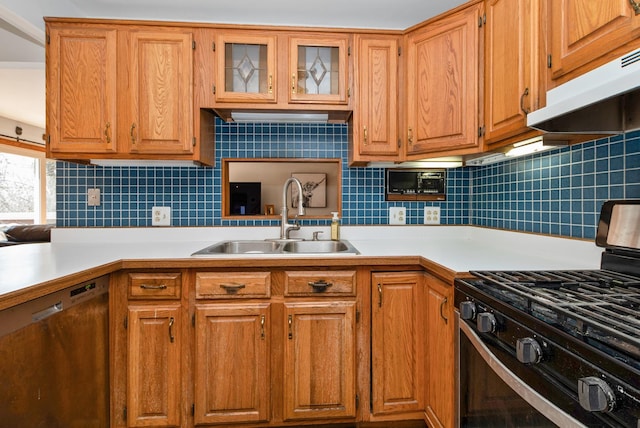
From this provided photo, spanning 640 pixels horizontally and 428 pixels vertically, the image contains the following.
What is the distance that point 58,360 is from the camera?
3.86 feet

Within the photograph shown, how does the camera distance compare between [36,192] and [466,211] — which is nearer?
[466,211]

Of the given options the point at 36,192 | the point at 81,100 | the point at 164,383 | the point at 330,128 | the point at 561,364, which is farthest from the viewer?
the point at 36,192

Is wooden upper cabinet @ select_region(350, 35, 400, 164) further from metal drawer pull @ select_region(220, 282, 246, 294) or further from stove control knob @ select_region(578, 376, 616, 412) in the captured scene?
stove control knob @ select_region(578, 376, 616, 412)

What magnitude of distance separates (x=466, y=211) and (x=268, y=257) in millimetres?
1454

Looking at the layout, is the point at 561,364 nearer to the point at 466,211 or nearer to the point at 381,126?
the point at 381,126

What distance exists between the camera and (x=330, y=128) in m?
2.17

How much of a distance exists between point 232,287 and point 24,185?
576 centimetres

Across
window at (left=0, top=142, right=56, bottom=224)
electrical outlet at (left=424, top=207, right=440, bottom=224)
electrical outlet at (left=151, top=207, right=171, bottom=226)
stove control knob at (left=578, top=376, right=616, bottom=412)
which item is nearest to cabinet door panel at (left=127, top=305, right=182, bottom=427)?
electrical outlet at (left=151, top=207, right=171, bottom=226)

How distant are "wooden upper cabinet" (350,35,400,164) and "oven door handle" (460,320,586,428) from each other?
3.64 ft

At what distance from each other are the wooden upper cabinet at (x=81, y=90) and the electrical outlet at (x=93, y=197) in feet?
1.27

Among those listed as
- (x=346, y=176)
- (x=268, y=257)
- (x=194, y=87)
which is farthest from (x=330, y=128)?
(x=268, y=257)

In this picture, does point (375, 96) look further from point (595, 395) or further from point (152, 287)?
point (595, 395)

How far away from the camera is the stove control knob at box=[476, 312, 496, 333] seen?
3.01 ft

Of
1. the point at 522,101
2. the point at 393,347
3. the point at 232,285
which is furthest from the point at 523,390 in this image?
the point at 232,285
